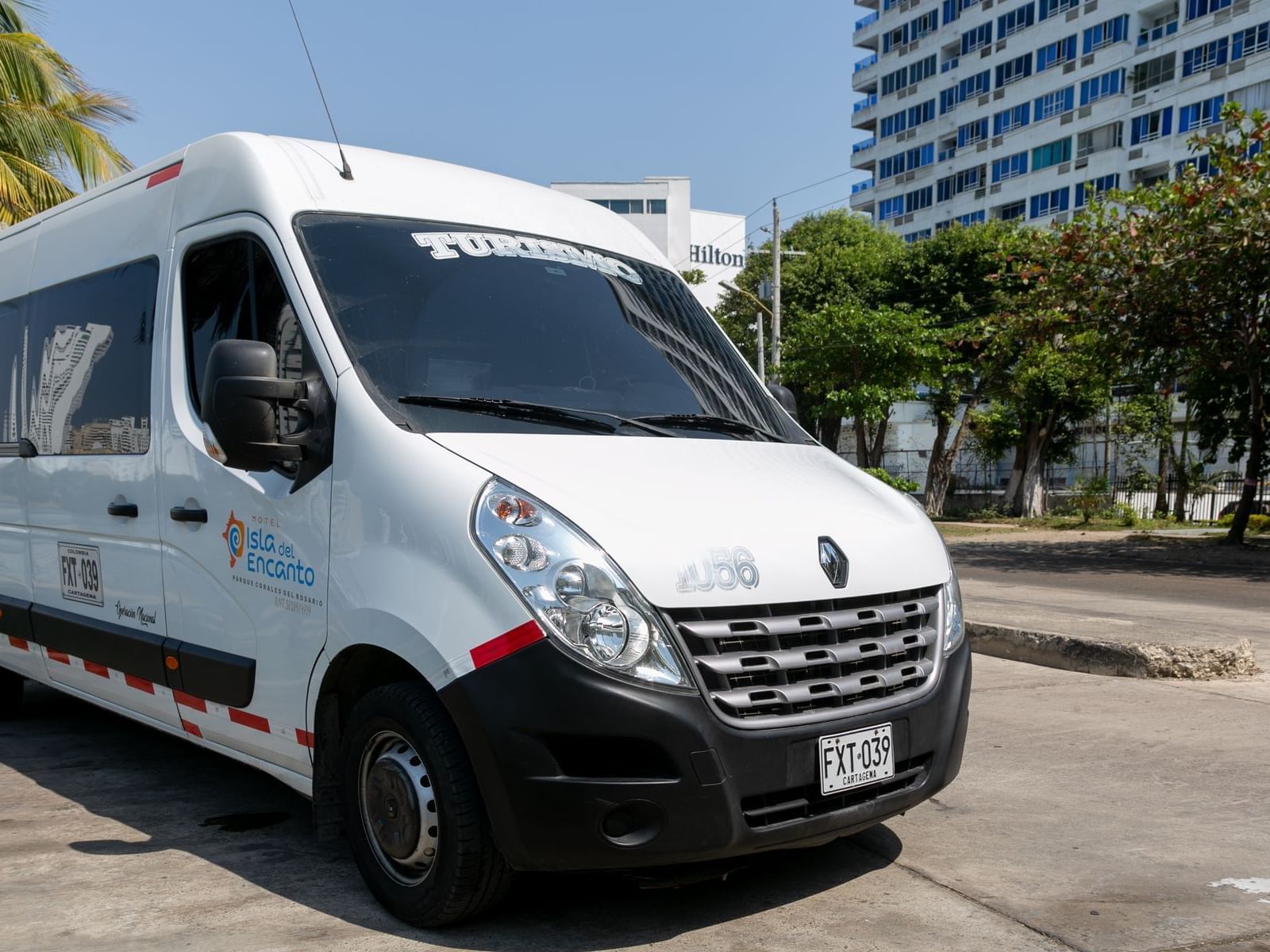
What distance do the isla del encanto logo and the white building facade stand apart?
8558 centimetres

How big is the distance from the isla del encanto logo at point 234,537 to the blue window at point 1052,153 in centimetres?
5993

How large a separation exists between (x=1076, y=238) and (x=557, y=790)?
1669 cm

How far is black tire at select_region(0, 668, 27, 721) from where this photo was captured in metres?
6.40

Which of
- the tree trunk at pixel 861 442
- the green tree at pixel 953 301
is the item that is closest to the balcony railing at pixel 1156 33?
the green tree at pixel 953 301

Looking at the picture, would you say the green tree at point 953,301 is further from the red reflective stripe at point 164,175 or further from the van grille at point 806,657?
the van grille at point 806,657

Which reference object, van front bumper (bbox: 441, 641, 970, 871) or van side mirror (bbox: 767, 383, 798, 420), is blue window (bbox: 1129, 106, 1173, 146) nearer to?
van side mirror (bbox: 767, 383, 798, 420)

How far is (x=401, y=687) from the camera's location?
131 inches

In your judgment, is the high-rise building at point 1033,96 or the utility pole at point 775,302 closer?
the utility pole at point 775,302

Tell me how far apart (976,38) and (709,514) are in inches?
2648

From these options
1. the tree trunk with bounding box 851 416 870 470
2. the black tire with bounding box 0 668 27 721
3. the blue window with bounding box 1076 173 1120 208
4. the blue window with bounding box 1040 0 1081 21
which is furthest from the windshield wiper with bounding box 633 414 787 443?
the blue window with bounding box 1040 0 1081 21

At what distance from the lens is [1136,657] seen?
7176 mm

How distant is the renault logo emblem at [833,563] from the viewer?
339cm

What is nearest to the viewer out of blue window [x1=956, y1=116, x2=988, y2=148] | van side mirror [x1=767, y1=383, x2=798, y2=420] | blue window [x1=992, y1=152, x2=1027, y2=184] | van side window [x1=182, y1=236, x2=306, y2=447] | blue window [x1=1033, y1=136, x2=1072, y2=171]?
van side window [x1=182, y1=236, x2=306, y2=447]

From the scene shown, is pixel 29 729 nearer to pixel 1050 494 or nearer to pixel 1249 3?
pixel 1050 494
